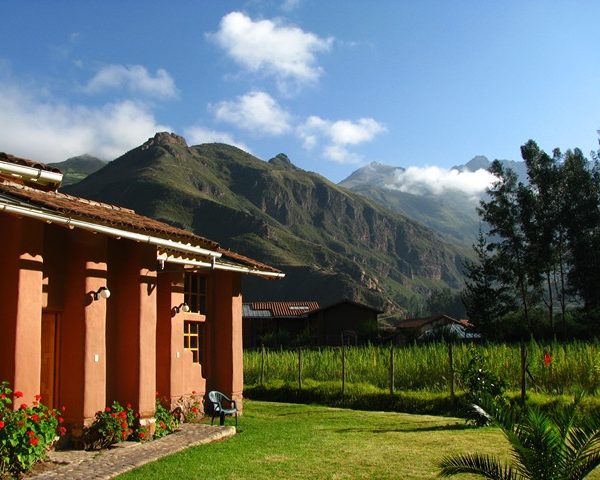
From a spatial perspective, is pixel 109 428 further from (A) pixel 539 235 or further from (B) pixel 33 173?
(A) pixel 539 235

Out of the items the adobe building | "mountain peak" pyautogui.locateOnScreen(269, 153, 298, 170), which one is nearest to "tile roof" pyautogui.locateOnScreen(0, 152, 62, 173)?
the adobe building

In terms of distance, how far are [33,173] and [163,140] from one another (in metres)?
136

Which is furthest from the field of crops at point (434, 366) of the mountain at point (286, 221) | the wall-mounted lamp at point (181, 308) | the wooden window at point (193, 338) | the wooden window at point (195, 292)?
the mountain at point (286, 221)

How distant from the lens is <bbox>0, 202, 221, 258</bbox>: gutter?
7.70m

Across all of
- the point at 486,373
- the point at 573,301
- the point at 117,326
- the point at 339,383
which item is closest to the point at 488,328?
the point at 573,301

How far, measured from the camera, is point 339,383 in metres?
19.8

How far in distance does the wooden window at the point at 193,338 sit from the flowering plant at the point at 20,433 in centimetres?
541

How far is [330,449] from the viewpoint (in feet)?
33.4

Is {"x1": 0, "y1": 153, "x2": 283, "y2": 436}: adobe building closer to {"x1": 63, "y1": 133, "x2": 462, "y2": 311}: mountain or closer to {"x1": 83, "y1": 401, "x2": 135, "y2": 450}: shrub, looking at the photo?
{"x1": 83, "y1": 401, "x2": 135, "y2": 450}: shrub

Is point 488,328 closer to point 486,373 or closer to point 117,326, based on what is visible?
point 486,373

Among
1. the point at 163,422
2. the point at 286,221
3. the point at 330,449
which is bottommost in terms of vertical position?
the point at 330,449

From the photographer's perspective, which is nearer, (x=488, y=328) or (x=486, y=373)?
(x=486, y=373)

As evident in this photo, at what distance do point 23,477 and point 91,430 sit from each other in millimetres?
1891

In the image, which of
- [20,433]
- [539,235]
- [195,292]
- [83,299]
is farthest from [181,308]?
[539,235]
